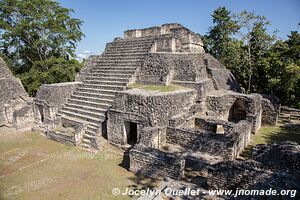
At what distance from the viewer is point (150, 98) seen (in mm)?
8359

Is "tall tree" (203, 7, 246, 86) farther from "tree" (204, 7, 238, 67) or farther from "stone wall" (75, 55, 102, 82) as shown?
"stone wall" (75, 55, 102, 82)

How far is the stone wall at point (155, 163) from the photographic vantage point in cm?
648

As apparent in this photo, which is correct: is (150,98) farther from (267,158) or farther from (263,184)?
(263,184)

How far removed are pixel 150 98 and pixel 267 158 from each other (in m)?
4.26

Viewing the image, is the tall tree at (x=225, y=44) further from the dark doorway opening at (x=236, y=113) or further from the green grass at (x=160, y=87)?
the green grass at (x=160, y=87)

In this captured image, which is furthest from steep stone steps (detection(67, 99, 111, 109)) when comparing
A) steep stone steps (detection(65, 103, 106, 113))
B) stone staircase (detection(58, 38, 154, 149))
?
steep stone steps (detection(65, 103, 106, 113))

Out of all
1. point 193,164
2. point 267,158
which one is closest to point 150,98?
point 193,164

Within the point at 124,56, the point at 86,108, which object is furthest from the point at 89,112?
the point at 124,56

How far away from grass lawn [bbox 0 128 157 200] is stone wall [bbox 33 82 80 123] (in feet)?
7.48

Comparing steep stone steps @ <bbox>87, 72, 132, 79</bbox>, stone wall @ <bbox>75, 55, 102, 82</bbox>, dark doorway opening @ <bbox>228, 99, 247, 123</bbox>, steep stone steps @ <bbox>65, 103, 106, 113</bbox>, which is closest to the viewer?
steep stone steps @ <bbox>65, 103, 106, 113</bbox>

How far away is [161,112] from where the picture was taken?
853 centimetres

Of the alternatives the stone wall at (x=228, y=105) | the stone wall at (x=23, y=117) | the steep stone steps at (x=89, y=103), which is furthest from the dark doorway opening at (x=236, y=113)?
the stone wall at (x=23, y=117)

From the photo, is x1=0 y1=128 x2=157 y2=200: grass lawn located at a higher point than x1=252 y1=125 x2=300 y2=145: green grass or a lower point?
lower

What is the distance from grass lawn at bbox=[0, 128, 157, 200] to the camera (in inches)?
247
